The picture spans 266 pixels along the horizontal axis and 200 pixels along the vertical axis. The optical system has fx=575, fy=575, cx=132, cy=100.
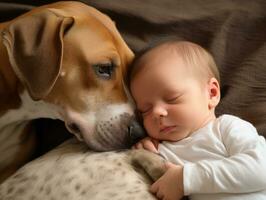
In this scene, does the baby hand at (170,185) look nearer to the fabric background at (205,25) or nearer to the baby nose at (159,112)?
the baby nose at (159,112)

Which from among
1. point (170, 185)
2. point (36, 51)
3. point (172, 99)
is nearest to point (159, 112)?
point (172, 99)

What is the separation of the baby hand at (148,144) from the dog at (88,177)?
34mm

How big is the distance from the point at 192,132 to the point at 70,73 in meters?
0.47

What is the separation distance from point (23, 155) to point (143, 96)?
64cm

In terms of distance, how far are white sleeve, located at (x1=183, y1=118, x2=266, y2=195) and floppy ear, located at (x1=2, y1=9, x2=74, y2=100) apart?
56 centimetres

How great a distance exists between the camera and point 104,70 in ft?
6.65

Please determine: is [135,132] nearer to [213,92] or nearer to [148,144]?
[148,144]

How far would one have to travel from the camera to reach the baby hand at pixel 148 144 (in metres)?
1.96

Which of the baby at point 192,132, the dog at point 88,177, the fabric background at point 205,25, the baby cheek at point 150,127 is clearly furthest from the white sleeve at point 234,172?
the fabric background at point 205,25

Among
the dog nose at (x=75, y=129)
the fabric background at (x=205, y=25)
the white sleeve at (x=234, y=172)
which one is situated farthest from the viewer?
the fabric background at (x=205, y=25)

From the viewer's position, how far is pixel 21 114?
218 cm

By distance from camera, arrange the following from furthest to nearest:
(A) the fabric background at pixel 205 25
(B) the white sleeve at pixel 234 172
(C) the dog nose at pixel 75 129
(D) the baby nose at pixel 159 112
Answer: (A) the fabric background at pixel 205 25, (C) the dog nose at pixel 75 129, (D) the baby nose at pixel 159 112, (B) the white sleeve at pixel 234 172

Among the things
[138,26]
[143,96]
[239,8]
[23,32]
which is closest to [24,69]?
[23,32]

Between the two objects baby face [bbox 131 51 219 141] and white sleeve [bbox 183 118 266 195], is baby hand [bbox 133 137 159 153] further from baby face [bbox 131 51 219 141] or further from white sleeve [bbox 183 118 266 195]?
white sleeve [bbox 183 118 266 195]
